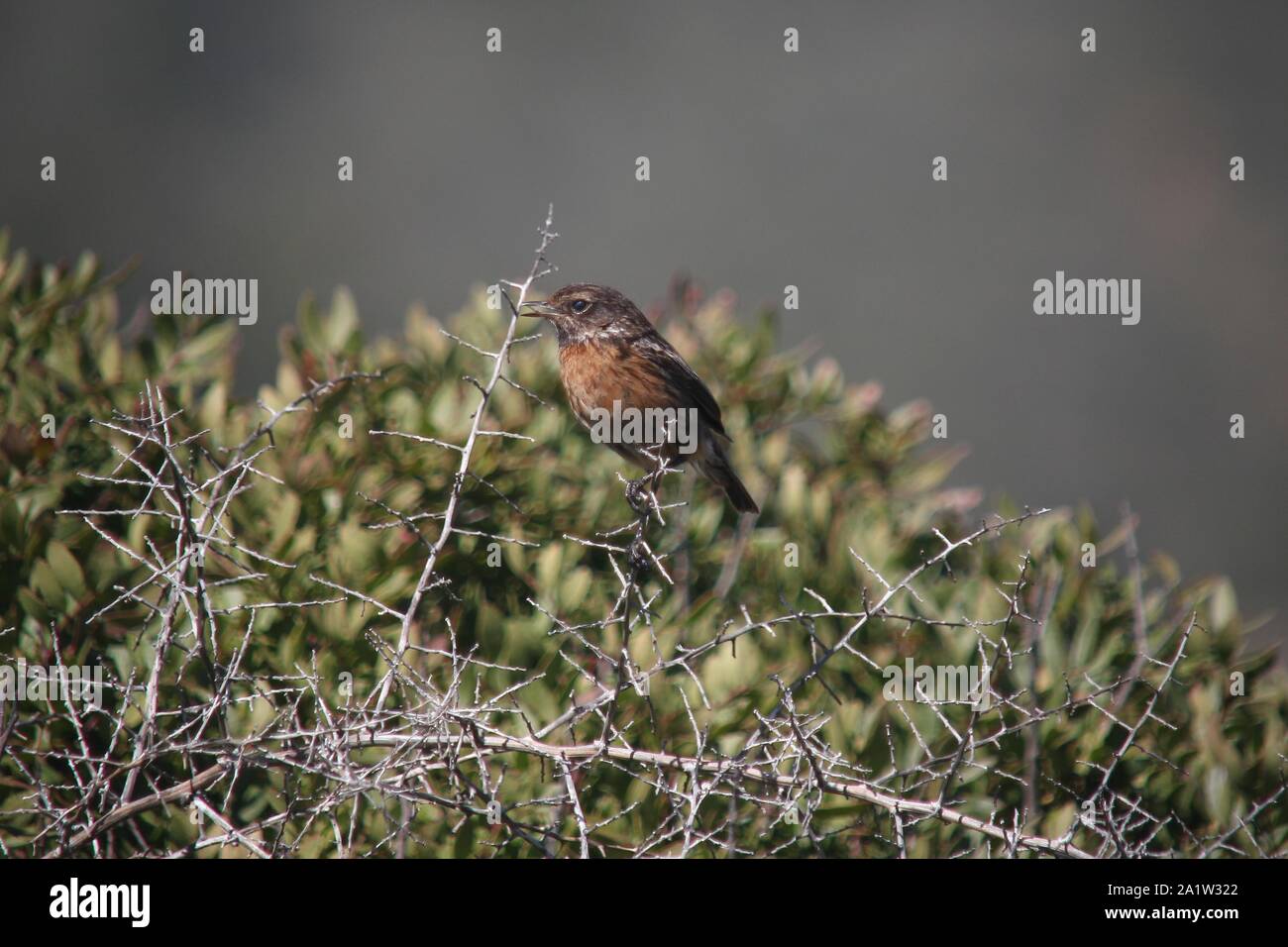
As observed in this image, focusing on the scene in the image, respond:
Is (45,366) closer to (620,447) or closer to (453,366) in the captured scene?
(453,366)

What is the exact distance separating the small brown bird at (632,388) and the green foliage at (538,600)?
0.47 ft

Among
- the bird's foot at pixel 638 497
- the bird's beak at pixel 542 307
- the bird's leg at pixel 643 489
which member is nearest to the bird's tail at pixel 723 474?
the bird's leg at pixel 643 489

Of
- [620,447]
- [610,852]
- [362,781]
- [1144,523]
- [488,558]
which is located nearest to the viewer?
[362,781]

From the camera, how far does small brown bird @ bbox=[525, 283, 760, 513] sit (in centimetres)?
505

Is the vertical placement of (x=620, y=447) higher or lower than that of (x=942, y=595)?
higher

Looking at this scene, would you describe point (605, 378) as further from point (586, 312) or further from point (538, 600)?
point (538, 600)

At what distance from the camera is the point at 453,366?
4984 millimetres

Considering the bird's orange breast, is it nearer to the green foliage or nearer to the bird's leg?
the green foliage

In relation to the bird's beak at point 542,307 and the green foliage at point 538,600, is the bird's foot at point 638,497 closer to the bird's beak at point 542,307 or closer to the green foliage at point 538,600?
the green foliage at point 538,600

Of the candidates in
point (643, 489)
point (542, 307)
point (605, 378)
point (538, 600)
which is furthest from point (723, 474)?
point (538, 600)

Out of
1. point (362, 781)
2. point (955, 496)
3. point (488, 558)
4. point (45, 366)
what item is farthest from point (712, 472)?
point (362, 781)

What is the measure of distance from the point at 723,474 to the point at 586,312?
0.87m

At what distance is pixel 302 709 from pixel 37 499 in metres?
0.97

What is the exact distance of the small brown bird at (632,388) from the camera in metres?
5.05
